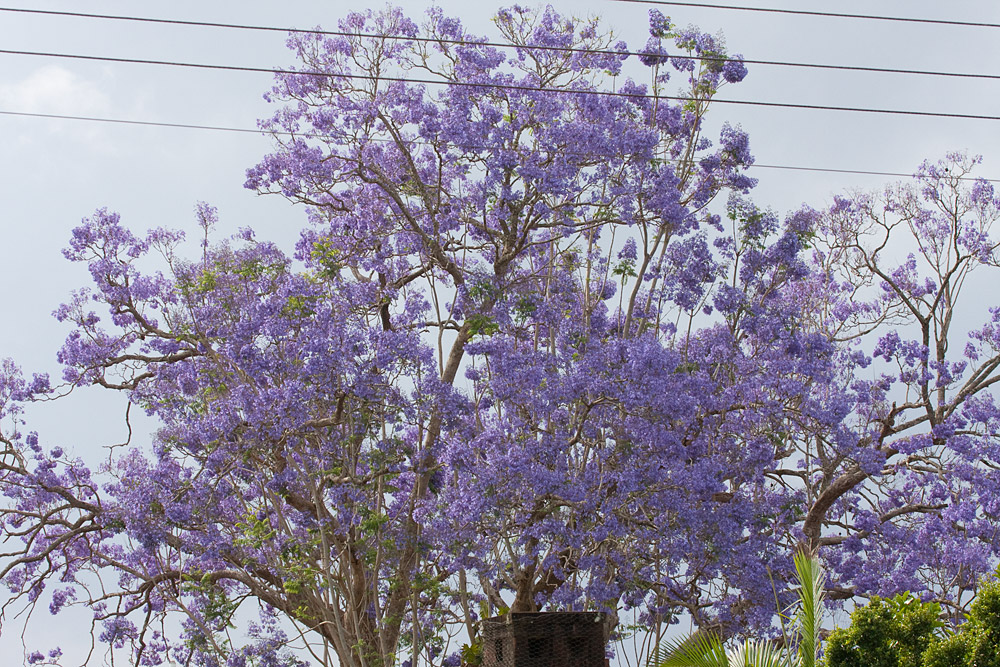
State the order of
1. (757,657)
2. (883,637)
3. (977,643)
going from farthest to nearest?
(883,637), (757,657), (977,643)

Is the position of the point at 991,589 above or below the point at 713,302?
below

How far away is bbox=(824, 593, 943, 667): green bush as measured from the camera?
7.28 m

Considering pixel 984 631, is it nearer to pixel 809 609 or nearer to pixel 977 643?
pixel 977 643

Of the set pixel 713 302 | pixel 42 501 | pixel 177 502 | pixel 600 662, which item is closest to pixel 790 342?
pixel 713 302

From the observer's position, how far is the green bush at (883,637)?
23.9 feet

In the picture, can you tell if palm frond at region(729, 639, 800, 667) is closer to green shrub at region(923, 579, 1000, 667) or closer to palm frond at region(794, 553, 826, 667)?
palm frond at region(794, 553, 826, 667)

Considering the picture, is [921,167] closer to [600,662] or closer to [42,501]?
[600,662]

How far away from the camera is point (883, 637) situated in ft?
24.1

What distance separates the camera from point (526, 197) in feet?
32.7

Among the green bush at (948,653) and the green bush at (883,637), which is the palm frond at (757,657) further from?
the green bush at (948,653)

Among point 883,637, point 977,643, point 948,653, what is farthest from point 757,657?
point 977,643

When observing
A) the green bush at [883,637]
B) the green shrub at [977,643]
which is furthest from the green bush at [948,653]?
the green bush at [883,637]

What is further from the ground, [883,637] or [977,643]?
[883,637]

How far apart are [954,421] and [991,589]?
4.85 meters
